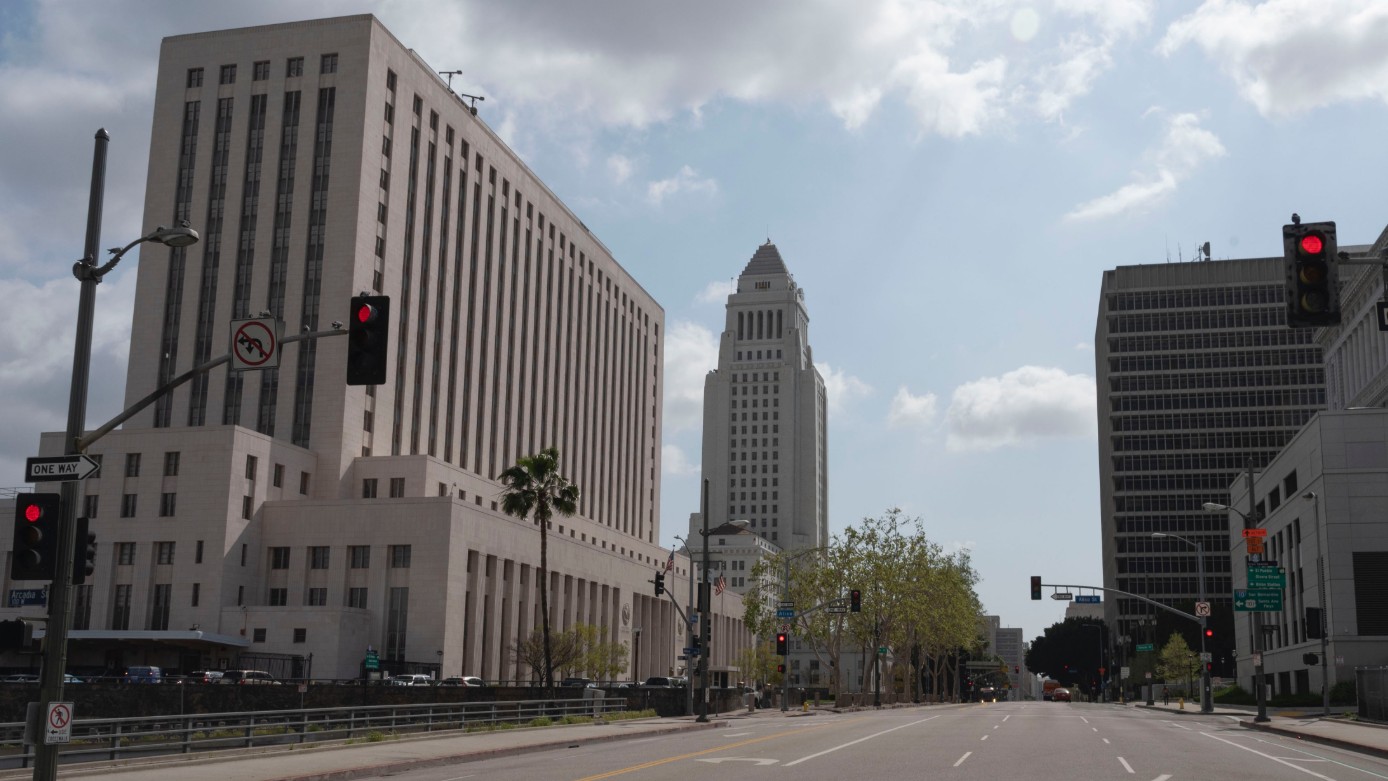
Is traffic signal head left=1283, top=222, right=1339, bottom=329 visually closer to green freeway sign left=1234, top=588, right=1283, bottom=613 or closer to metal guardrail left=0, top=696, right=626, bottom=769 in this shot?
metal guardrail left=0, top=696, right=626, bottom=769

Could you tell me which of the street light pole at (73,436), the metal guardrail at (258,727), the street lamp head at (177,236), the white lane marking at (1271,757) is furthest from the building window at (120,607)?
the street lamp head at (177,236)

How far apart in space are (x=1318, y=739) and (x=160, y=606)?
71.6 meters

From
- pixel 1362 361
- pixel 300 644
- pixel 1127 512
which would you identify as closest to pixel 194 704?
pixel 300 644

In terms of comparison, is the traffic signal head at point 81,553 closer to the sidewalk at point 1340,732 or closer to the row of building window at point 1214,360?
the sidewalk at point 1340,732

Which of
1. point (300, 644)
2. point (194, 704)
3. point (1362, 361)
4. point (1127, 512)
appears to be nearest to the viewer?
point (194, 704)

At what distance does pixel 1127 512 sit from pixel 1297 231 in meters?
172

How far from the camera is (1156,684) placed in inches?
5335

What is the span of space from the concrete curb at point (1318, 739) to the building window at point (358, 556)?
57751 millimetres

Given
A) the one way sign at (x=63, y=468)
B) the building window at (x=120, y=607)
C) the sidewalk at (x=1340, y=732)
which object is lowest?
the sidewalk at (x=1340, y=732)

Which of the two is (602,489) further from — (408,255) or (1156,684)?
(1156,684)

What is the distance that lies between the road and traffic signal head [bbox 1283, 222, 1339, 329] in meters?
9.55

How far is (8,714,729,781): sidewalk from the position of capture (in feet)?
68.0

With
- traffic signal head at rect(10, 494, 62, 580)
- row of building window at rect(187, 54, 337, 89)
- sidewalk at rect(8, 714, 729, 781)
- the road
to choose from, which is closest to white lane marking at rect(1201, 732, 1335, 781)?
the road

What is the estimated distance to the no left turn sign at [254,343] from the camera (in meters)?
17.5
